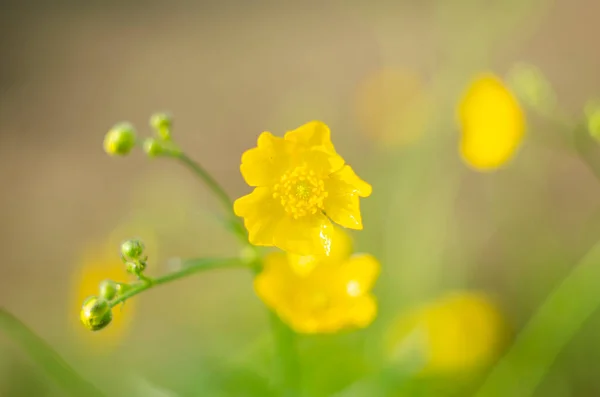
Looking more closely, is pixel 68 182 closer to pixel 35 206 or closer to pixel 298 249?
pixel 35 206

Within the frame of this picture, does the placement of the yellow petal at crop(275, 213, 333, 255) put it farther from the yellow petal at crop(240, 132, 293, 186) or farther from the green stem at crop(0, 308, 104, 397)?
the green stem at crop(0, 308, 104, 397)

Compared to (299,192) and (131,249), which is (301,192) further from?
(131,249)

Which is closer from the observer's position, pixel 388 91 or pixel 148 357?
pixel 148 357

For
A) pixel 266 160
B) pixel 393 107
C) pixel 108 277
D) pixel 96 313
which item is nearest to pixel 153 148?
pixel 266 160

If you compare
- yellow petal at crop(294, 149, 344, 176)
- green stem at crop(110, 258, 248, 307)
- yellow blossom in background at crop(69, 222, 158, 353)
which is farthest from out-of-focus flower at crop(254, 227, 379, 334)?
yellow blossom in background at crop(69, 222, 158, 353)

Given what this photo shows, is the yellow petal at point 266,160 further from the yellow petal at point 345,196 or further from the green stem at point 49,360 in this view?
the green stem at point 49,360

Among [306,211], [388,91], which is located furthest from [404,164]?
[306,211]

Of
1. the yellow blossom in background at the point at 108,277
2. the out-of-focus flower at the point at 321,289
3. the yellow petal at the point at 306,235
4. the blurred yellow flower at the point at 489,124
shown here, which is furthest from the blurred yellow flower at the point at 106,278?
the blurred yellow flower at the point at 489,124
